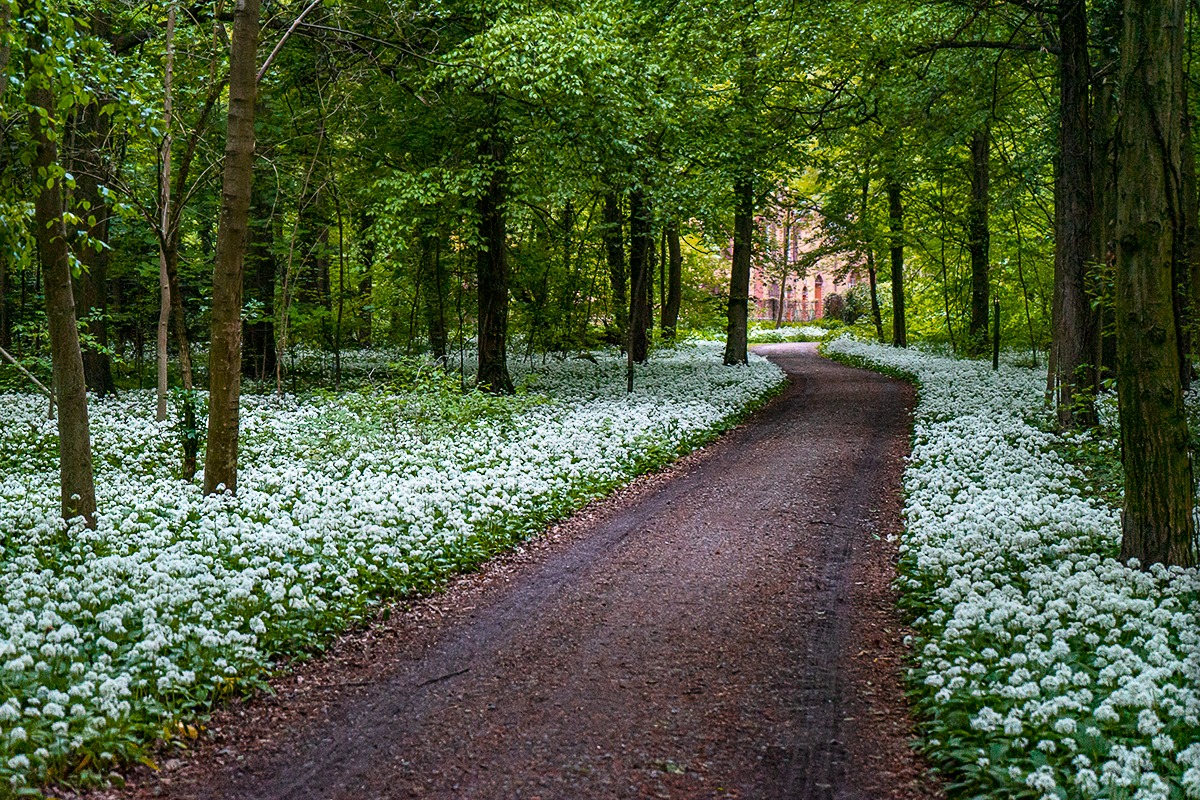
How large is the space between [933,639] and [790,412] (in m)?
13.0

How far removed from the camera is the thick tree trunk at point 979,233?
1011 inches

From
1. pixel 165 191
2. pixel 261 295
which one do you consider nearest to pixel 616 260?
pixel 261 295

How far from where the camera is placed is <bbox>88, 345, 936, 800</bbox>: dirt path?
473 centimetres

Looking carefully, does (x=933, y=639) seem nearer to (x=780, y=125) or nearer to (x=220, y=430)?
(x=220, y=430)

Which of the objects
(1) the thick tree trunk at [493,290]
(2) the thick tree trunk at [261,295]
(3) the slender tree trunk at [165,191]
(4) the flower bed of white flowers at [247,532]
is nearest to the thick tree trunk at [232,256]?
(4) the flower bed of white flowers at [247,532]

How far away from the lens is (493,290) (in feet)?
59.7

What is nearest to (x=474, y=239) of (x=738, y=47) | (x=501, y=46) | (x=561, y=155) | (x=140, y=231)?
(x=561, y=155)

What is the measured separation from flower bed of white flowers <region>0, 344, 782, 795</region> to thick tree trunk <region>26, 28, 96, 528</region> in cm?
40

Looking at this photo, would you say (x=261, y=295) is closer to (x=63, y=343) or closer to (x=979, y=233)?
(x=63, y=343)

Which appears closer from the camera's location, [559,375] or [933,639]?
[933,639]

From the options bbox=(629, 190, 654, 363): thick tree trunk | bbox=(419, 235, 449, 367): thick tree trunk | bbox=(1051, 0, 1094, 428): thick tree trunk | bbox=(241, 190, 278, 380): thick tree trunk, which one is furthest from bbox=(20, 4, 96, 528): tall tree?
bbox=(1051, 0, 1094, 428): thick tree trunk

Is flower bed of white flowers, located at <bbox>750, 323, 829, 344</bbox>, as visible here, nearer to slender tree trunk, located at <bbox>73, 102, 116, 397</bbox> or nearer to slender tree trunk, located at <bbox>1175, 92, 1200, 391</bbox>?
slender tree trunk, located at <bbox>1175, 92, 1200, 391</bbox>

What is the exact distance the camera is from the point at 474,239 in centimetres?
1691

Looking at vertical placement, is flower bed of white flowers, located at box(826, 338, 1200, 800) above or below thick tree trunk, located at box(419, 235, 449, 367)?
below
